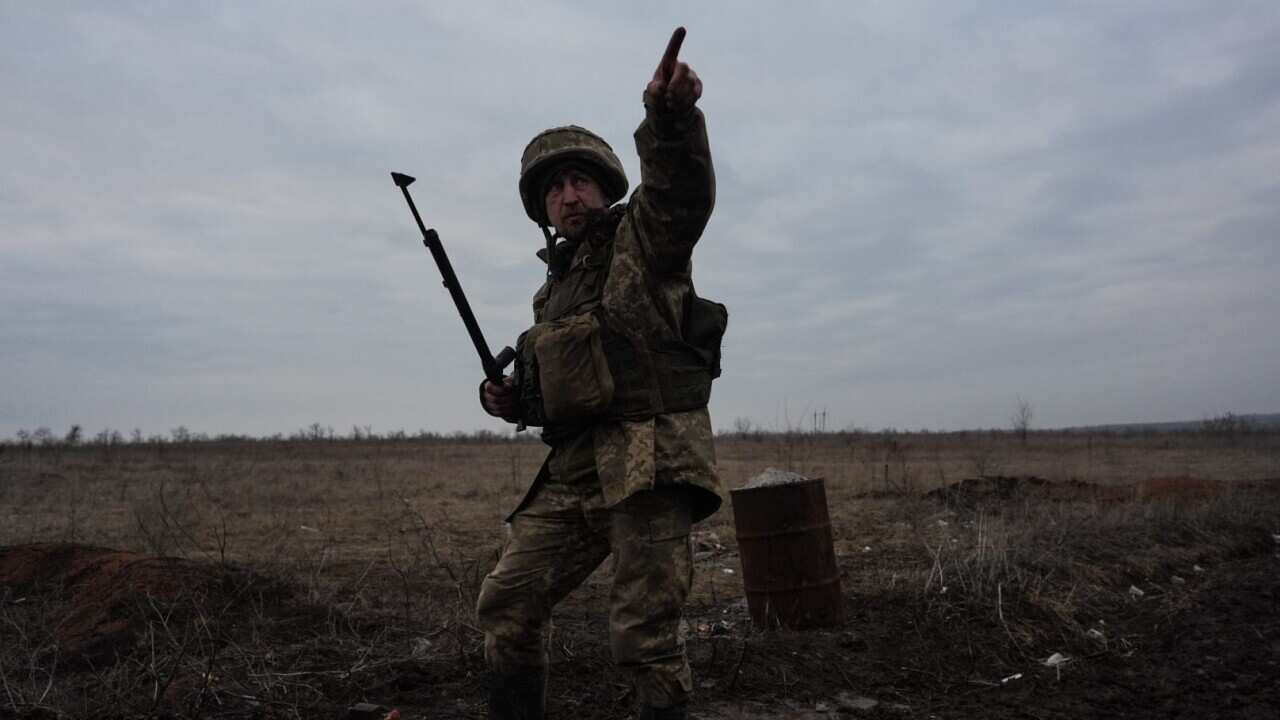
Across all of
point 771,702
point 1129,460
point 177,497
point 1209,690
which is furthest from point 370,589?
point 1129,460

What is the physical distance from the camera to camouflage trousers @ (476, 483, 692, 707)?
2.51 meters

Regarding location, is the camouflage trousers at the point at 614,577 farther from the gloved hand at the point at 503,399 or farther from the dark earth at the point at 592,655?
the dark earth at the point at 592,655

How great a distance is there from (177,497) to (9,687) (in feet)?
28.6

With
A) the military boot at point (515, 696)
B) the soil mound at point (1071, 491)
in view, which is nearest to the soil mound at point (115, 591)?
the military boot at point (515, 696)

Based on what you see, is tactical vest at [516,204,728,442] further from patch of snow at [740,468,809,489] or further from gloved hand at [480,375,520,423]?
patch of snow at [740,468,809,489]

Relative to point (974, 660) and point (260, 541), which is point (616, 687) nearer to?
point (974, 660)

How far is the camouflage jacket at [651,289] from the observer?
2.43 m

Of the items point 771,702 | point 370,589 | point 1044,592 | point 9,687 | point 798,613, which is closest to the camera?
point 9,687

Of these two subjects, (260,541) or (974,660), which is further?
(260,541)

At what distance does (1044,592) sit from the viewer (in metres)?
5.35

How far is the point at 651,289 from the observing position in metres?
2.66

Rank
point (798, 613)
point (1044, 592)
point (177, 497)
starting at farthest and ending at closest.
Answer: point (177, 497)
point (1044, 592)
point (798, 613)

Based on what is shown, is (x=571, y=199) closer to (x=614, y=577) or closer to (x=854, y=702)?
(x=614, y=577)

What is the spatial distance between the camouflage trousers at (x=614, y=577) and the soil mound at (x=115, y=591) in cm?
196
